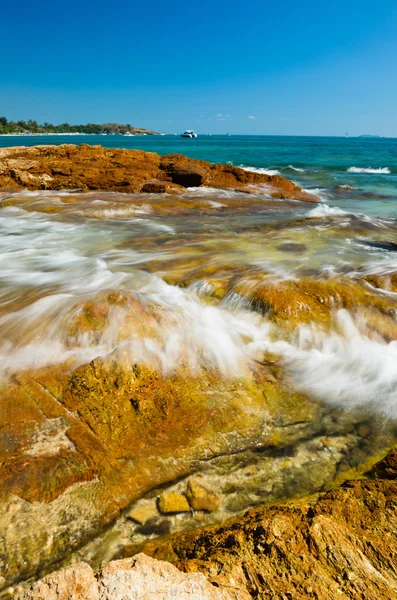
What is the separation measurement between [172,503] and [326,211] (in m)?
14.1

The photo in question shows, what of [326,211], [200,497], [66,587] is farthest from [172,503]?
[326,211]

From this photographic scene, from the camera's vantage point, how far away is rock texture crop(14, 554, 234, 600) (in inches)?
61.0

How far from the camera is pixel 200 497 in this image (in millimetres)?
2805

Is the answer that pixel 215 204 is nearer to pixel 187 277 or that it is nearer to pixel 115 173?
pixel 115 173

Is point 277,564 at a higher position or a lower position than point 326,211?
higher

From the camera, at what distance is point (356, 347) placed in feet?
16.1

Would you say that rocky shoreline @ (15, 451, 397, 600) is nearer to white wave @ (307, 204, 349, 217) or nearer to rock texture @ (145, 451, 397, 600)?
rock texture @ (145, 451, 397, 600)

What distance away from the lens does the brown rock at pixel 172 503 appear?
8.91ft

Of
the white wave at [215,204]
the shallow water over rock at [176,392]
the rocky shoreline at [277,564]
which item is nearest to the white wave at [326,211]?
the white wave at [215,204]

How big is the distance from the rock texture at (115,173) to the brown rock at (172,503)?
15.0 m

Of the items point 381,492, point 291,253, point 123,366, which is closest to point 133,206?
point 291,253

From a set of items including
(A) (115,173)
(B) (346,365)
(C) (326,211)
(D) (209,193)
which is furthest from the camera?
(A) (115,173)

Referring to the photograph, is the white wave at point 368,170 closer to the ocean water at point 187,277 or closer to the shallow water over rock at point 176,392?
the ocean water at point 187,277

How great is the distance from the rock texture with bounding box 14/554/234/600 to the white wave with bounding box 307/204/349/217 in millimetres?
13561
